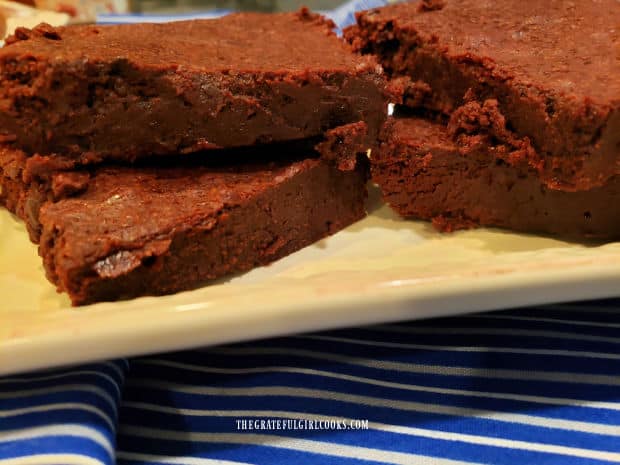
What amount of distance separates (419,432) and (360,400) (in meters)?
0.20

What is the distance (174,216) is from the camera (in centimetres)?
198

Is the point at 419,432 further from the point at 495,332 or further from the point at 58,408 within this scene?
the point at 58,408

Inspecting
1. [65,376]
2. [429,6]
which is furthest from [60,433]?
[429,6]

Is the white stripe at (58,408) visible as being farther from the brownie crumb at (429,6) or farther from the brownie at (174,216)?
the brownie crumb at (429,6)

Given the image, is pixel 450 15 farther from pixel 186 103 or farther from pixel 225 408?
pixel 225 408

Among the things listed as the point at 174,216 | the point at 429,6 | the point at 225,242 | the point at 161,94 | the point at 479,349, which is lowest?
the point at 479,349

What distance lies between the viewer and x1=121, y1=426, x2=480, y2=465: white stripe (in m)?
1.66

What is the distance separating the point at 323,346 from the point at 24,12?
401cm

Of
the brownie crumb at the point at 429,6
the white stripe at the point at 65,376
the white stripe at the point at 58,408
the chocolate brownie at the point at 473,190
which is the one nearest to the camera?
the white stripe at the point at 58,408

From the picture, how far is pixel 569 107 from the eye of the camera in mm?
2025

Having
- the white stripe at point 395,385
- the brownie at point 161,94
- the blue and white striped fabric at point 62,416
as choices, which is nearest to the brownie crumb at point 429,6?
the brownie at point 161,94

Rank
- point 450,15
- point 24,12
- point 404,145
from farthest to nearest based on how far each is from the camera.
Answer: point 24,12
point 450,15
point 404,145

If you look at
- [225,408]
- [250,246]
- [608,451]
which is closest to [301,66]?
[250,246]

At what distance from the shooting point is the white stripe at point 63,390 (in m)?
1.70
